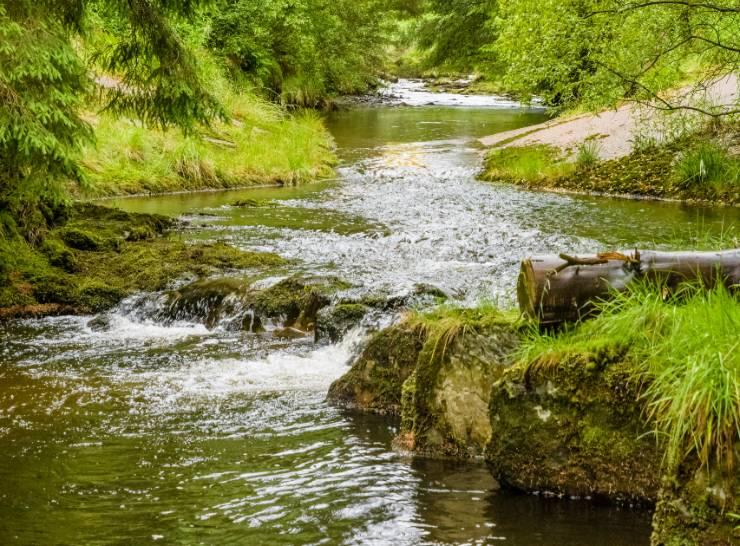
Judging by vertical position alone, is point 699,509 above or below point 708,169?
below

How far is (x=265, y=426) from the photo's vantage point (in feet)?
21.7

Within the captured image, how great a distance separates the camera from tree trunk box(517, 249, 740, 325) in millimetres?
5312

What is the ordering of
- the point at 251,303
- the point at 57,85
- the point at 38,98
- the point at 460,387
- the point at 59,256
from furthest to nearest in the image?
the point at 59,256 → the point at 251,303 → the point at 57,85 → the point at 38,98 → the point at 460,387

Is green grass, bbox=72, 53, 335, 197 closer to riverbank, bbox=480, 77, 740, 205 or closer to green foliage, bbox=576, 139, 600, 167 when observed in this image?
riverbank, bbox=480, 77, 740, 205

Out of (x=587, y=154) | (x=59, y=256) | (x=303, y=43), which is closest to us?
(x=59, y=256)

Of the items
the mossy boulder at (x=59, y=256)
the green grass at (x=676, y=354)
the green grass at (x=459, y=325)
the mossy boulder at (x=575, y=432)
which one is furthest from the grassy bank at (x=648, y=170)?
the mossy boulder at (x=575, y=432)

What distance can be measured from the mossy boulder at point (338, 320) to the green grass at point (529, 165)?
10.7m

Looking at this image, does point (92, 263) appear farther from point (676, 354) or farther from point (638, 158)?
point (638, 158)

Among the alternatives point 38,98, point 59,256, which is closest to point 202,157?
point 59,256

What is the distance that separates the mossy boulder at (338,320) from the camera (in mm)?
9125

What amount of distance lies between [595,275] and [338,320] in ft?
13.8

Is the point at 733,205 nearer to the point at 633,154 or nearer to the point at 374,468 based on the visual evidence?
the point at 633,154

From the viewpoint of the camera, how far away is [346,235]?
1388cm

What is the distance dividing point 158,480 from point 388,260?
22.7 ft
